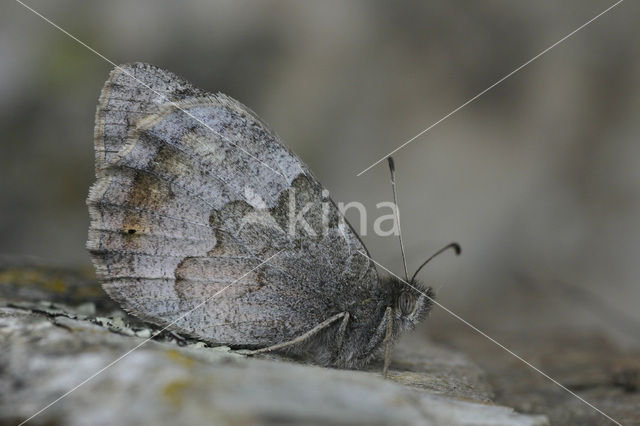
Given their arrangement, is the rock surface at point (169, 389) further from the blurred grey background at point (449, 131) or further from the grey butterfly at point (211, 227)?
the blurred grey background at point (449, 131)

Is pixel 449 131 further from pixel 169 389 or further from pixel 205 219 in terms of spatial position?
pixel 169 389

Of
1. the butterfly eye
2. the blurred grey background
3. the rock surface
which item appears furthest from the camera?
the blurred grey background

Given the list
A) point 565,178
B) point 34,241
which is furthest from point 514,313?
point 34,241

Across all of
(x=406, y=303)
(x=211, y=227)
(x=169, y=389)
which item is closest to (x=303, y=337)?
(x=406, y=303)

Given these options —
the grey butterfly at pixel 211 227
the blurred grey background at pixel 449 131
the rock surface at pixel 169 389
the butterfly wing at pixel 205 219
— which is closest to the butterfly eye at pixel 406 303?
the grey butterfly at pixel 211 227

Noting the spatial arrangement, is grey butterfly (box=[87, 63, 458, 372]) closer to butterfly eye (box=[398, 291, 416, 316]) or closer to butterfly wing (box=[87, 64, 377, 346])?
butterfly wing (box=[87, 64, 377, 346])

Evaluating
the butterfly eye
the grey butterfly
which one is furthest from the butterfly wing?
the butterfly eye

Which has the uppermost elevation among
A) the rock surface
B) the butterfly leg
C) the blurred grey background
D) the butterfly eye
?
the blurred grey background
